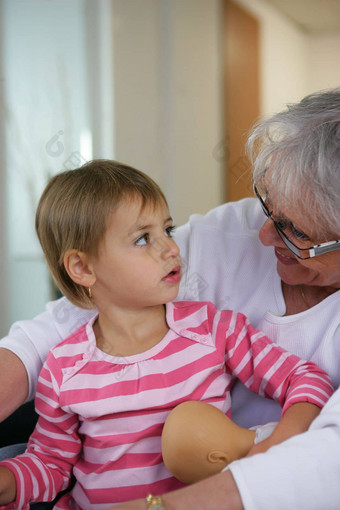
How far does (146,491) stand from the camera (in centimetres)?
121

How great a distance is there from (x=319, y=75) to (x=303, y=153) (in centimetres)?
397

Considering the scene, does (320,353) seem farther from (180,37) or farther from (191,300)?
(180,37)

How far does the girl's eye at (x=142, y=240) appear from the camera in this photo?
4.20ft

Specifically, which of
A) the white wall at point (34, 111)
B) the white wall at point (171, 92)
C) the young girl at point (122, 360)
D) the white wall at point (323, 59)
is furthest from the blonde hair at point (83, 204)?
the white wall at point (323, 59)

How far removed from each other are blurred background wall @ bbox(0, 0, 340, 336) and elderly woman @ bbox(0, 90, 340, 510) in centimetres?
181

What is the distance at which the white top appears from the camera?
1371 millimetres

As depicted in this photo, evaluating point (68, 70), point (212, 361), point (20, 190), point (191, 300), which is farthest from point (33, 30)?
point (212, 361)

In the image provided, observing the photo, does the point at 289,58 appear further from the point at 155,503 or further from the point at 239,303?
the point at 155,503

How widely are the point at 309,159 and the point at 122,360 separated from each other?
0.55 metres

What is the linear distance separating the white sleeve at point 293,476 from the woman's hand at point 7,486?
472mm

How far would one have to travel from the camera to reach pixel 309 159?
124cm

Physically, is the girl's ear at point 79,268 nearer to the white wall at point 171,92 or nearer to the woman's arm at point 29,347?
the woman's arm at point 29,347

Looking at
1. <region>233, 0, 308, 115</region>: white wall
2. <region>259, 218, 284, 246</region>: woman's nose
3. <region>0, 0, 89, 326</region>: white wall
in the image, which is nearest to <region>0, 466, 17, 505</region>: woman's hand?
<region>259, 218, 284, 246</region>: woman's nose

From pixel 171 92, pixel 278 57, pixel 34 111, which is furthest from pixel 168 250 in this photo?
pixel 278 57
